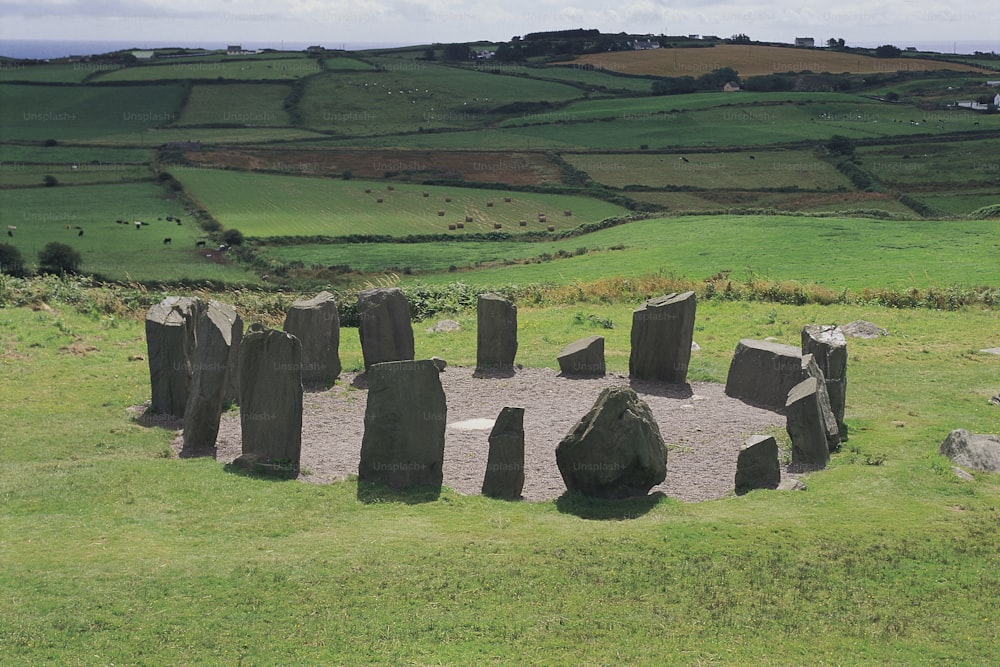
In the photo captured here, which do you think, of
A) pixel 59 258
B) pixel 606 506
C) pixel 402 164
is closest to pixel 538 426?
pixel 606 506

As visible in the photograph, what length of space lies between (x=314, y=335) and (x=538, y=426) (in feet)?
23.4

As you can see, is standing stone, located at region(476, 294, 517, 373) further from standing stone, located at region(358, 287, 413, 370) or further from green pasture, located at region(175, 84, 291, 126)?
green pasture, located at region(175, 84, 291, 126)

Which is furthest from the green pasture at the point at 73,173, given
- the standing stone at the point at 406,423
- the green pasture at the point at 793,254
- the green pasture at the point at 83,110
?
the standing stone at the point at 406,423

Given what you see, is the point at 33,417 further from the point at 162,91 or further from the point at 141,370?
the point at 162,91

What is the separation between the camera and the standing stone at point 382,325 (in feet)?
94.1

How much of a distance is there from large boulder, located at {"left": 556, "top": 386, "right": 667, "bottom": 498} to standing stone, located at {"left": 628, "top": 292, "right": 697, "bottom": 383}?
914 cm

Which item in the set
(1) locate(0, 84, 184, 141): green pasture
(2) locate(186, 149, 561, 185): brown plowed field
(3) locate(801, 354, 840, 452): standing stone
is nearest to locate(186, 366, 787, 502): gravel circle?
(3) locate(801, 354, 840, 452): standing stone

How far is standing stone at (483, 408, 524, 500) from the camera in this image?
62.8 feet

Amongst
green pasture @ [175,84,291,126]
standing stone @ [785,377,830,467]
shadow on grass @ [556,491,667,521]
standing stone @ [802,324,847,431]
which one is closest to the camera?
shadow on grass @ [556,491,667,521]

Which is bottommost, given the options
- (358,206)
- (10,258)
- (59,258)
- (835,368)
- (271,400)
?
(10,258)

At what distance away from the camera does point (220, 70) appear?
573ft

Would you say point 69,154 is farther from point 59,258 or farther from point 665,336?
point 665,336

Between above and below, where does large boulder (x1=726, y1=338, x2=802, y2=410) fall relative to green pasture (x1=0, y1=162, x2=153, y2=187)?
above

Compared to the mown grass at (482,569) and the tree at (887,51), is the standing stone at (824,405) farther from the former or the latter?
the tree at (887,51)
